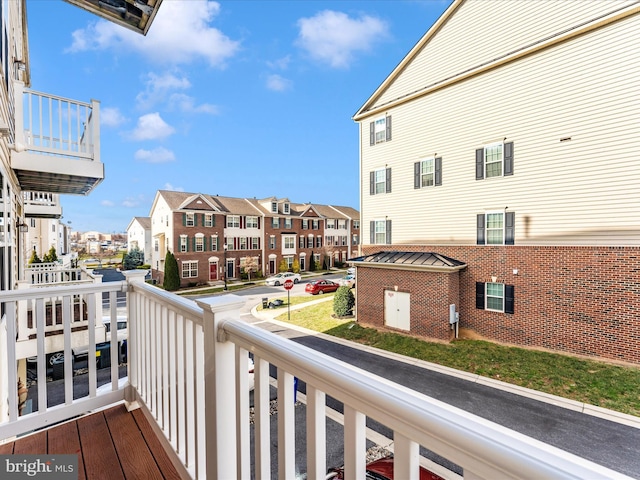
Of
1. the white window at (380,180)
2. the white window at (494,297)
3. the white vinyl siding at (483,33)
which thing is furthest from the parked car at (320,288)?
the white vinyl siding at (483,33)

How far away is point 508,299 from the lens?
7.83 metres

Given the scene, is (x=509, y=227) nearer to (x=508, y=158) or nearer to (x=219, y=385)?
(x=508, y=158)

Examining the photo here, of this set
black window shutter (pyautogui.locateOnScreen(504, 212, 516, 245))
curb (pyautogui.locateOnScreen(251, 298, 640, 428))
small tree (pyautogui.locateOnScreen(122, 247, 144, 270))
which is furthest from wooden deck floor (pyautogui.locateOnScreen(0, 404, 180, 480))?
small tree (pyautogui.locateOnScreen(122, 247, 144, 270))

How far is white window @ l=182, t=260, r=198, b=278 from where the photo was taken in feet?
61.9

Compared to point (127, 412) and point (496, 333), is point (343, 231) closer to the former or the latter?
point (496, 333)

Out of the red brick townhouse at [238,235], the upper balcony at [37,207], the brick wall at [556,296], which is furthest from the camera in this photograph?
the red brick townhouse at [238,235]

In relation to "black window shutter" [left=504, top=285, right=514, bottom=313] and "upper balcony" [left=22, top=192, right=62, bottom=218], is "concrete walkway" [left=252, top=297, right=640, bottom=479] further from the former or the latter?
"upper balcony" [left=22, top=192, right=62, bottom=218]

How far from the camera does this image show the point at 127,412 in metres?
2.26

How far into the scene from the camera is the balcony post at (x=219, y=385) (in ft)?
3.93

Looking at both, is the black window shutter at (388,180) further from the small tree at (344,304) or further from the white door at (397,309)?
the small tree at (344,304)

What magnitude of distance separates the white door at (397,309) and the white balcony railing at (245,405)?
798cm

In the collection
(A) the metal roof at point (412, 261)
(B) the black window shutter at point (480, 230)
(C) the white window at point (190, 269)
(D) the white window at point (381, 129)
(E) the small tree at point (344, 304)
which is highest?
(D) the white window at point (381, 129)

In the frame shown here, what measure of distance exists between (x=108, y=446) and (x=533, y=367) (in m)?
7.68

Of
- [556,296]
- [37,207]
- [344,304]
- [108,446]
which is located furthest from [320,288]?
[108,446]
